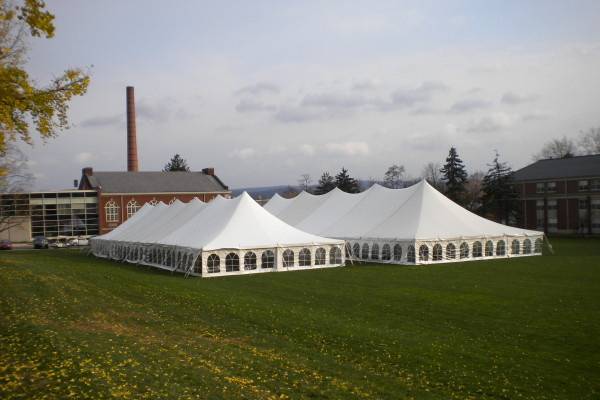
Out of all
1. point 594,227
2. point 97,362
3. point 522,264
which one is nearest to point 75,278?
point 97,362

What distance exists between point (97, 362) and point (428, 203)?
69.7ft

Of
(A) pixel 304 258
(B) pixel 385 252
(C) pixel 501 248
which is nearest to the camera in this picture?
(A) pixel 304 258

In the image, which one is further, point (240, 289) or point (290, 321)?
point (240, 289)

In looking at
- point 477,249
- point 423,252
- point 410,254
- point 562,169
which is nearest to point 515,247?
point 477,249

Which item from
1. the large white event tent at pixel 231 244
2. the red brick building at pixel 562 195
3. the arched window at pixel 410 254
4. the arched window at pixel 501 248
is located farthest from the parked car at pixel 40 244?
the red brick building at pixel 562 195

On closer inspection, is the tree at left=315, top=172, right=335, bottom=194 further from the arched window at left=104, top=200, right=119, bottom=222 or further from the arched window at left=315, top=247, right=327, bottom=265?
the arched window at left=315, top=247, right=327, bottom=265

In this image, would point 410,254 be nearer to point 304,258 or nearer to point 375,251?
point 375,251

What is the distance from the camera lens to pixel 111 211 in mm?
51812

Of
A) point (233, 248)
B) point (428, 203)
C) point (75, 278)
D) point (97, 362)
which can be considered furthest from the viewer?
point (428, 203)

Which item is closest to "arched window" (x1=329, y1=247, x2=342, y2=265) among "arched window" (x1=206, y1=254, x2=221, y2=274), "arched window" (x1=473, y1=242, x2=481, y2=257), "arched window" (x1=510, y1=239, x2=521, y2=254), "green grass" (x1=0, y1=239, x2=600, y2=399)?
"arched window" (x1=206, y1=254, x2=221, y2=274)

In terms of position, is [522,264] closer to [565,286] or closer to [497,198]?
[565,286]

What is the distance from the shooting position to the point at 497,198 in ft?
156

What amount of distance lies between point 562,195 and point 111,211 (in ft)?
126

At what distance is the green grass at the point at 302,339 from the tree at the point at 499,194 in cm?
3115
